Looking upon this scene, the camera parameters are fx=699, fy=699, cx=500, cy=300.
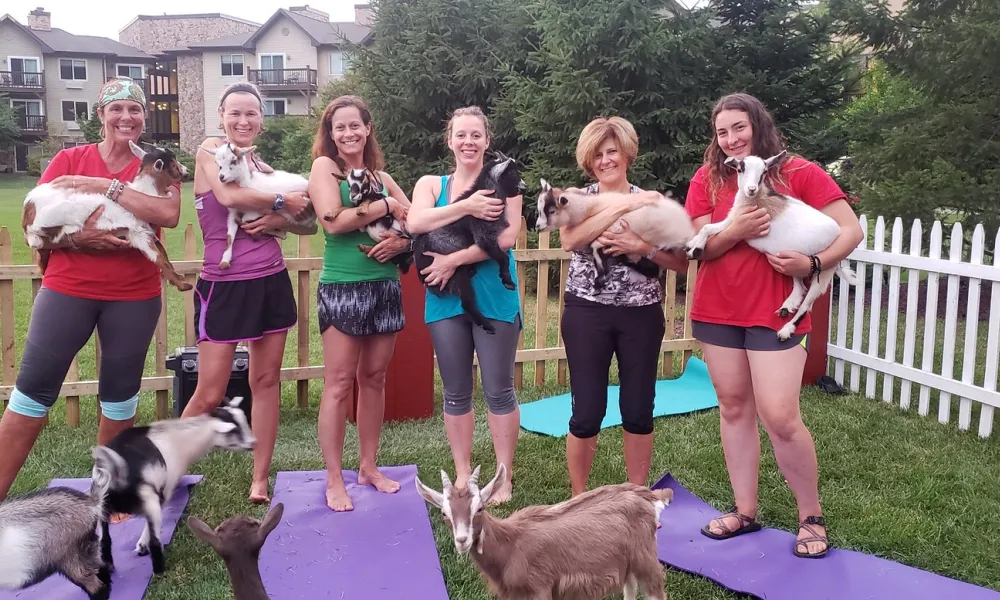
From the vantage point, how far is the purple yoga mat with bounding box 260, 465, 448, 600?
119 inches

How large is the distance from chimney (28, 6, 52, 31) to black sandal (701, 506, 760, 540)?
57271 millimetres

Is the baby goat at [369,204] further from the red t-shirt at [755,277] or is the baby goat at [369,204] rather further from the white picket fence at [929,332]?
the white picket fence at [929,332]

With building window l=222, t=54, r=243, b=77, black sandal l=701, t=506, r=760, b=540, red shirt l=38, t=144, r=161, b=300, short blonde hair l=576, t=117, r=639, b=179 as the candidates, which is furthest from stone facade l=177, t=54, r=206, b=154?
black sandal l=701, t=506, r=760, b=540

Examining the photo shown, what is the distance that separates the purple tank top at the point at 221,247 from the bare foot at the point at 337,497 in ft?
3.98

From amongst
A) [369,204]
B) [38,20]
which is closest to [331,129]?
[369,204]

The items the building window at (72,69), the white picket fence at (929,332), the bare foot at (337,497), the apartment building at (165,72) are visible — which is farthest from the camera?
the building window at (72,69)

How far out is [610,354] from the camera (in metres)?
3.42

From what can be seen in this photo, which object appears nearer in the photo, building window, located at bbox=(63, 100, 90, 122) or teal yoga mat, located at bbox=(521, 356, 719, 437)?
teal yoga mat, located at bbox=(521, 356, 719, 437)

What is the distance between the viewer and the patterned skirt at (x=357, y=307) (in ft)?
11.6

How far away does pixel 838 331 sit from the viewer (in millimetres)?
6465

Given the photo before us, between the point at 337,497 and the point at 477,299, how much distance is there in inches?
53.0

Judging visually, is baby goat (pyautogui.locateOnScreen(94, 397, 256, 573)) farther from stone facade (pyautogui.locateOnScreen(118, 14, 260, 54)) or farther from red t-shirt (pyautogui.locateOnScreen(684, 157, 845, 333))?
stone facade (pyautogui.locateOnScreen(118, 14, 260, 54))

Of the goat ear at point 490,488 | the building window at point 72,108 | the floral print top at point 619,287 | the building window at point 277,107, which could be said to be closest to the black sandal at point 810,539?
the floral print top at point 619,287

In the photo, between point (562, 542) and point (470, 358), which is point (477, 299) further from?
point (562, 542)
